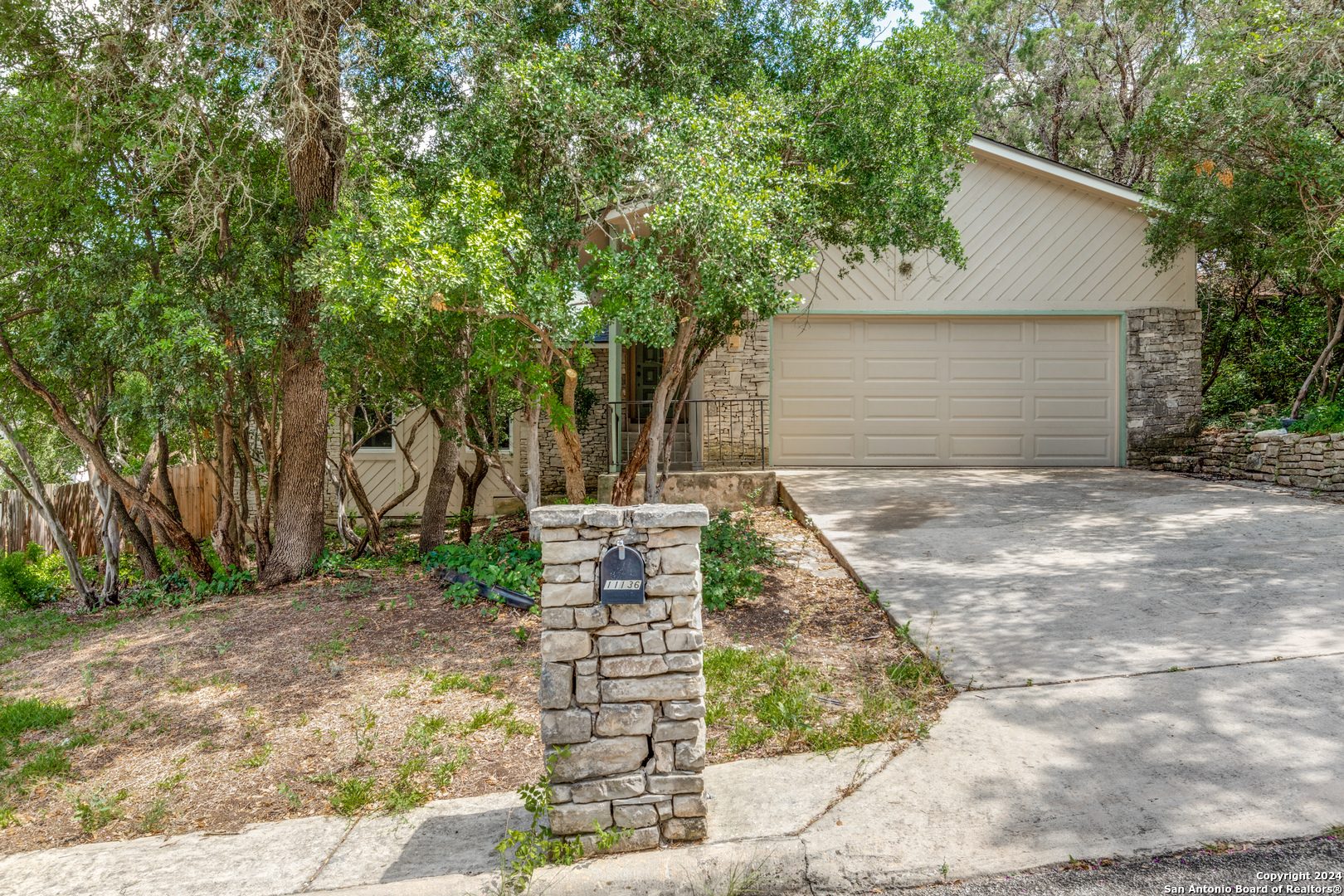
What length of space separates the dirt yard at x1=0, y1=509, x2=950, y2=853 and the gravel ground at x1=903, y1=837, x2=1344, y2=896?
1053mm

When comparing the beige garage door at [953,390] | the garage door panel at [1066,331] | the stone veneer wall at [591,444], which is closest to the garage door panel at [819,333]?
the beige garage door at [953,390]

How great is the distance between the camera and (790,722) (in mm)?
4012

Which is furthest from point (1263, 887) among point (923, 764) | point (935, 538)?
point (935, 538)

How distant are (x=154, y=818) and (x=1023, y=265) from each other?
36.1 feet

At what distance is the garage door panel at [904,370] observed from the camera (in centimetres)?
1116

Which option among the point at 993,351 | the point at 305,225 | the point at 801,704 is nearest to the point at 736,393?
the point at 993,351

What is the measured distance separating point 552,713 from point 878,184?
5.09 m

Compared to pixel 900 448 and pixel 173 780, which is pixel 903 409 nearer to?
pixel 900 448

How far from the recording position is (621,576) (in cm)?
306

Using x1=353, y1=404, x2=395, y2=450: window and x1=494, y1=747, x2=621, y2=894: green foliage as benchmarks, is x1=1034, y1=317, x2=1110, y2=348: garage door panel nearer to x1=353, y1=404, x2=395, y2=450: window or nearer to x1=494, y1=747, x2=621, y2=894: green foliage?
x1=353, y1=404, x2=395, y2=450: window

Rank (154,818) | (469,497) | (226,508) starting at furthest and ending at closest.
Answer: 1. (469,497)
2. (226,508)
3. (154,818)

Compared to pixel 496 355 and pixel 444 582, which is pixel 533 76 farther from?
pixel 444 582

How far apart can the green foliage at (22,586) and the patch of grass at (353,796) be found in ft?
25.0

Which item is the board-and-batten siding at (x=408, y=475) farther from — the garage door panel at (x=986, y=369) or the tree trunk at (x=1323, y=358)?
the tree trunk at (x=1323, y=358)
